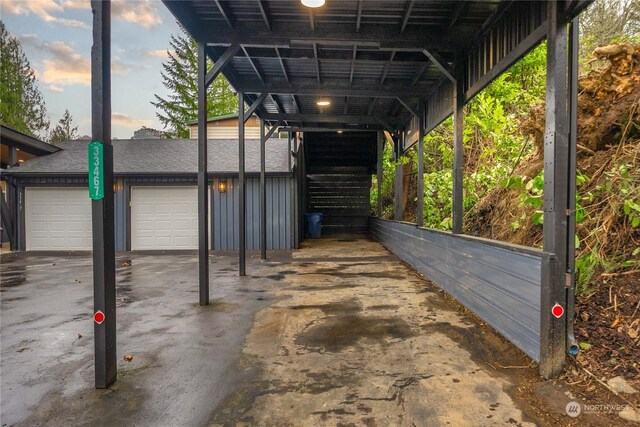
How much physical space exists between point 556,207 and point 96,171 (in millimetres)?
3231

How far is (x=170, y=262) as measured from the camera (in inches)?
333

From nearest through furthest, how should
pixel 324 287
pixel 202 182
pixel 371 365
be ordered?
1. pixel 371 365
2. pixel 202 182
3. pixel 324 287

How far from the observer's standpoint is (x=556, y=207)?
2.54 metres

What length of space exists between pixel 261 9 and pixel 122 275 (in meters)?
5.45

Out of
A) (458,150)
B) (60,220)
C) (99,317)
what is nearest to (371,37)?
(458,150)

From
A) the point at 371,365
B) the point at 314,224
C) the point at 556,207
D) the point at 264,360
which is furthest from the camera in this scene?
the point at 314,224

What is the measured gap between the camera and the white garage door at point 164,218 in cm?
1073

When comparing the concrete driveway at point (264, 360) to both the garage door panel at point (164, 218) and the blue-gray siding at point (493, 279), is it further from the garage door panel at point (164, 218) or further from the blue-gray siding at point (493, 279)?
the garage door panel at point (164, 218)

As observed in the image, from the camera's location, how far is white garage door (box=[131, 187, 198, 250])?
1073 cm

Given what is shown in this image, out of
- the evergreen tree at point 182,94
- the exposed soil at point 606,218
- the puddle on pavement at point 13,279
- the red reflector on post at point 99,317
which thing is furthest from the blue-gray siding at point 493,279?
the evergreen tree at point 182,94

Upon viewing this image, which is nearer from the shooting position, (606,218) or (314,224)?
(606,218)

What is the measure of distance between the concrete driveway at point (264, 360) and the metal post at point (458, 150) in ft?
3.83

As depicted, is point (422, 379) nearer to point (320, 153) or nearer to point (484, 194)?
point (484, 194)

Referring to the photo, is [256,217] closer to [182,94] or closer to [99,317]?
[99,317]
